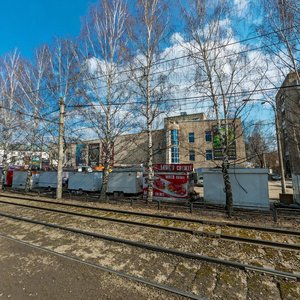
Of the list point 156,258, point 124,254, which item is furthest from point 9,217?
point 156,258

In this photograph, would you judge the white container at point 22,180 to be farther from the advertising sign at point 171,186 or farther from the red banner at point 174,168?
the red banner at point 174,168

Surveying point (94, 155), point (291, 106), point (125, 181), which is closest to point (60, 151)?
point (125, 181)

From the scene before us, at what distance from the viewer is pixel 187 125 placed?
5109 cm

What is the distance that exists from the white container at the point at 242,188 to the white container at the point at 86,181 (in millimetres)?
11195

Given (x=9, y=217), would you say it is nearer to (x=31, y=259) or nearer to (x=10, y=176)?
(x=31, y=259)

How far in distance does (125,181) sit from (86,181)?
5.04 m

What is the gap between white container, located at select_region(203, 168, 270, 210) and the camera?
1369 centimetres

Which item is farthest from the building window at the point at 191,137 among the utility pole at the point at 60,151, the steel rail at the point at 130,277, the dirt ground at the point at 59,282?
the dirt ground at the point at 59,282

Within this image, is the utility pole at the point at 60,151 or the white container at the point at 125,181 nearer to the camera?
the utility pole at the point at 60,151

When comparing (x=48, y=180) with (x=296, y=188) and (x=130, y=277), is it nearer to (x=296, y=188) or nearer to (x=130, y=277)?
(x=130, y=277)

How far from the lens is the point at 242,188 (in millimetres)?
14375

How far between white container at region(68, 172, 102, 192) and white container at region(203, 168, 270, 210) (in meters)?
11.2

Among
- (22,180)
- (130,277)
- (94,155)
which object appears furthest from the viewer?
(94,155)

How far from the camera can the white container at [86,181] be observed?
2114 centimetres
